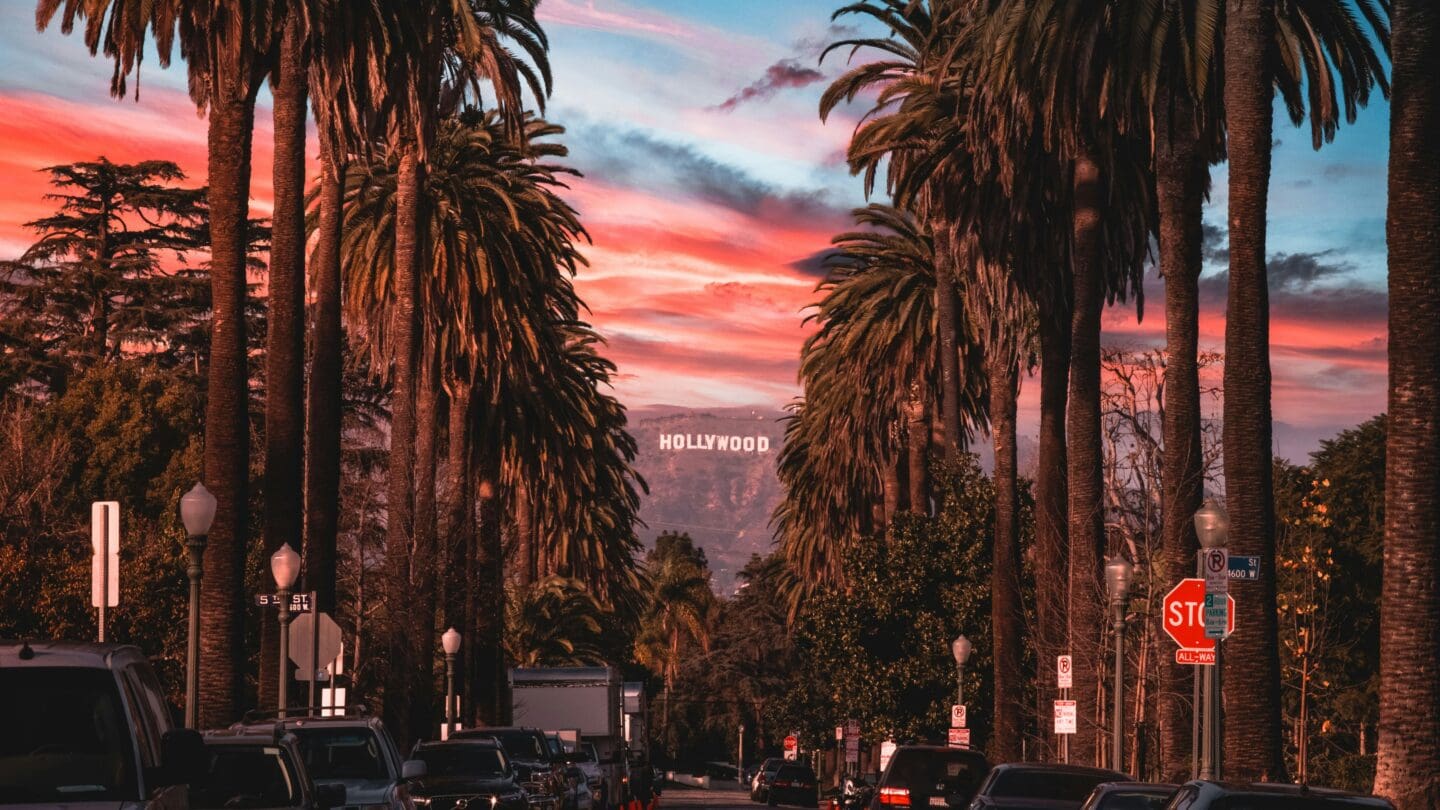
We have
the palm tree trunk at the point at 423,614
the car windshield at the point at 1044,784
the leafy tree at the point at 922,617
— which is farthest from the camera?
the leafy tree at the point at 922,617

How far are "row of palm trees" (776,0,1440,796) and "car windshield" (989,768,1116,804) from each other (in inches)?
98.0

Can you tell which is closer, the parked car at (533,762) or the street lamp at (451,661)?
the parked car at (533,762)

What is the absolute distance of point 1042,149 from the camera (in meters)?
40.2

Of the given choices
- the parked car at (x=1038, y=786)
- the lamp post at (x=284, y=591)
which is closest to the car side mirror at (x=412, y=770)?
the parked car at (x=1038, y=786)

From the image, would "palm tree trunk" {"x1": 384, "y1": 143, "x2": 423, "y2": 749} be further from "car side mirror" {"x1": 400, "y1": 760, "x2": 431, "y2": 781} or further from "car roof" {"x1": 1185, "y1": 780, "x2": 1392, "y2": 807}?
"car roof" {"x1": 1185, "y1": 780, "x2": 1392, "y2": 807}

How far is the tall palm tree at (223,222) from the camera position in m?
26.8

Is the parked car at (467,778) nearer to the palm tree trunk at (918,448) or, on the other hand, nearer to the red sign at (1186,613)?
Answer: the red sign at (1186,613)

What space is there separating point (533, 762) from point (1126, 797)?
14855 millimetres

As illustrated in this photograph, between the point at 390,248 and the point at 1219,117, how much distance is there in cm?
2328

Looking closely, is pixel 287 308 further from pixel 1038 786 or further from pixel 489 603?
pixel 489 603

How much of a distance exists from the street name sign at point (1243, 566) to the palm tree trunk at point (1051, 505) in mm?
17934

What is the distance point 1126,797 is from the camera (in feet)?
57.8

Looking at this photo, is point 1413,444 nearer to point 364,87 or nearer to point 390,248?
point 364,87

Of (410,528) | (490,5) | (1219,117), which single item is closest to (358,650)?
(410,528)
